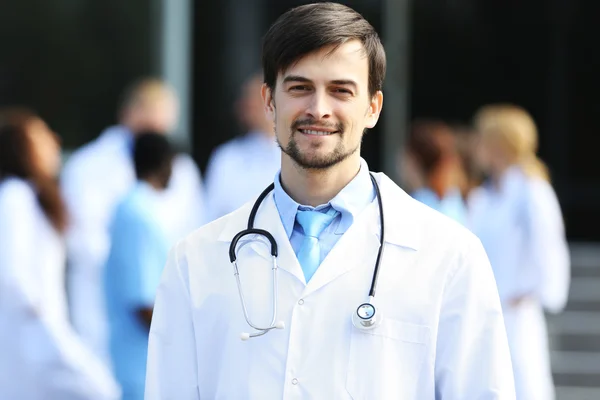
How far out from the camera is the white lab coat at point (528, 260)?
7156 millimetres

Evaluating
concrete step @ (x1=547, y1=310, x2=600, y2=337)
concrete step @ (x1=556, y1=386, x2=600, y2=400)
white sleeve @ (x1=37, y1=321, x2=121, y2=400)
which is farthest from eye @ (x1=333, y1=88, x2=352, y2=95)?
concrete step @ (x1=547, y1=310, x2=600, y2=337)

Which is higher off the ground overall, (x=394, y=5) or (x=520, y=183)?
(x=394, y=5)

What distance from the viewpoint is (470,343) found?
2875 mm

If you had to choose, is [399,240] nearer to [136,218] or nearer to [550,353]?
[136,218]

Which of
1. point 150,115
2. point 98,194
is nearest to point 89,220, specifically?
point 98,194

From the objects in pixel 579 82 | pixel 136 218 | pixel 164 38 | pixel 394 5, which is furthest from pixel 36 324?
pixel 579 82

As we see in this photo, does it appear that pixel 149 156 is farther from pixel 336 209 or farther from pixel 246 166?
pixel 336 209

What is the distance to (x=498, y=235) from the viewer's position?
7332 mm

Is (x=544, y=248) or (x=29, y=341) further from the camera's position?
(x=544, y=248)

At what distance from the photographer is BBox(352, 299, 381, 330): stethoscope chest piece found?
9.29 ft

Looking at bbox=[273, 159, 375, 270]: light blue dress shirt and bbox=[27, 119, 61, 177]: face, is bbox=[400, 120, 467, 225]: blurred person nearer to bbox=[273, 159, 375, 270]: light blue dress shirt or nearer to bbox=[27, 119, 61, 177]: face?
bbox=[27, 119, 61, 177]: face

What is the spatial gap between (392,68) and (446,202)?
4.93 m

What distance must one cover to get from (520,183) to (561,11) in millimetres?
5293

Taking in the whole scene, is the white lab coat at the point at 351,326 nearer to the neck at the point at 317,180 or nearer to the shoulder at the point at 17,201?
the neck at the point at 317,180
